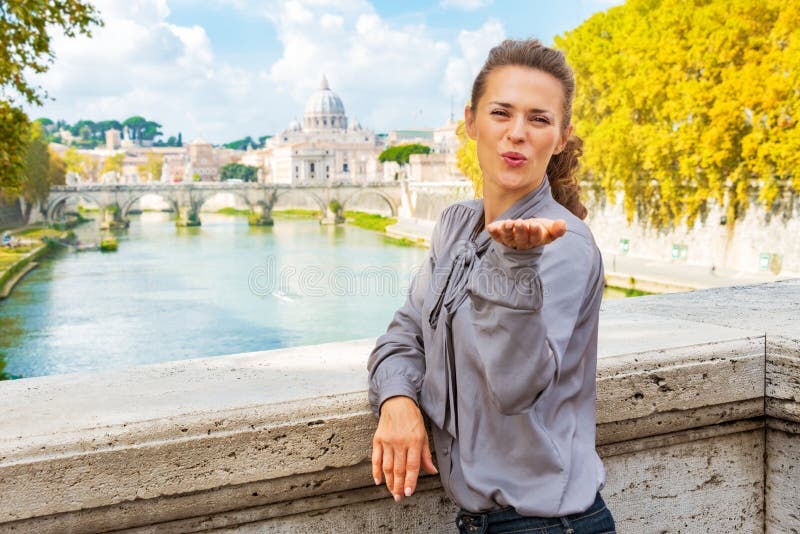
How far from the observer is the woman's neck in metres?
0.93

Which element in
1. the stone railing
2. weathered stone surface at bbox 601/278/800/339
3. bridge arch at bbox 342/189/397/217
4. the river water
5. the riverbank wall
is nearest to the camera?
the stone railing

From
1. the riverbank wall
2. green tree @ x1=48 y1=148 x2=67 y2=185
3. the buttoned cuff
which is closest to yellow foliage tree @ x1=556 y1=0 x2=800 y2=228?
the buttoned cuff

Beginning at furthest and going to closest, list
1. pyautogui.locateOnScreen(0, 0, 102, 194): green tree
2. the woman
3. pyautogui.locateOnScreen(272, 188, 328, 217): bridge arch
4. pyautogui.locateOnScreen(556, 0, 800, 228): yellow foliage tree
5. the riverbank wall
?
1. pyautogui.locateOnScreen(272, 188, 328, 217): bridge arch
2. the riverbank wall
3. pyautogui.locateOnScreen(556, 0, 800, 228): yellow foliage tree
4. pyautogui.locateOnScreen(0, 0, 102, 194): green tree
5. the woman

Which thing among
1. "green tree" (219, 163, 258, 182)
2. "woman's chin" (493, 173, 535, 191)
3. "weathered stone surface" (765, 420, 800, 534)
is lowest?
"weathered stone surface" (765, 420, 800, 534)

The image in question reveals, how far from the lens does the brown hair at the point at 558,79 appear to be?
0.91 metres

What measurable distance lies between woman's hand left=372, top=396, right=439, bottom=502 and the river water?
7.11m

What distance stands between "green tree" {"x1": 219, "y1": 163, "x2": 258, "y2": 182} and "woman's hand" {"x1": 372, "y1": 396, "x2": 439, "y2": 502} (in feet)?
228

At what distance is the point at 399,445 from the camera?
0.92 m

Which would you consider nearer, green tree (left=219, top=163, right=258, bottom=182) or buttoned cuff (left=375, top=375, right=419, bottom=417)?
buttoned cuff (left=375, top=375, right=419, bottom=417)

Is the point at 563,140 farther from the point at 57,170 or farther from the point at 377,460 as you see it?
the point at 57,170

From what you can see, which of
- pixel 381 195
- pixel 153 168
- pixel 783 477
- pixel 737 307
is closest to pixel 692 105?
pixel 737 307

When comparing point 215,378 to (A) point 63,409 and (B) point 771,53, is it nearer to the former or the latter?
(A) point 63,409

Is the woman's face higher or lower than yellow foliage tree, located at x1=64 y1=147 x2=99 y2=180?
lower

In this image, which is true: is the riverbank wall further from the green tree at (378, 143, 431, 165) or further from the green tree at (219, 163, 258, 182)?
the green tree at (219, 163, 258, 182)
